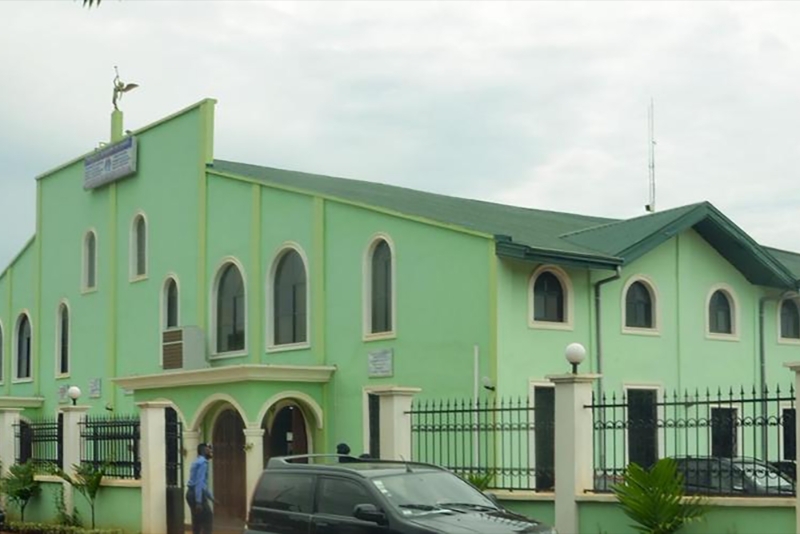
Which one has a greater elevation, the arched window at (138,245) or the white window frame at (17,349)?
the arched window at (138,245)

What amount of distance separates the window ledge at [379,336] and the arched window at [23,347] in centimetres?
1622

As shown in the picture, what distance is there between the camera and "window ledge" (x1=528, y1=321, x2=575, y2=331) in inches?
886

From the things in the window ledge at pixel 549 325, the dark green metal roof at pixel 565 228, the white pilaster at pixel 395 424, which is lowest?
the white pilaster at pixel 395 424

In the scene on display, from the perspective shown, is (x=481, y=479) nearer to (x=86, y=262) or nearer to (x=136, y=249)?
(x=136, y=249)

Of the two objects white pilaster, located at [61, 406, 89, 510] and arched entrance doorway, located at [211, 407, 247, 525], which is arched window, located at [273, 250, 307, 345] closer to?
arched entrance doorway, located at [211, 407, 247, 525]

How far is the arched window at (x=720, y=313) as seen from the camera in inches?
1036

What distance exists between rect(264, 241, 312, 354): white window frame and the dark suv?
10.5 metres

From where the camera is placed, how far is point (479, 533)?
12969 mm

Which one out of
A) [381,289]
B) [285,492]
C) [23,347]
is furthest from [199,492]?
[23,347]

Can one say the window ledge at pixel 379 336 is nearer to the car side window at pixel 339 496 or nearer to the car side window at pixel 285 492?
the car side window at pixel 285 492

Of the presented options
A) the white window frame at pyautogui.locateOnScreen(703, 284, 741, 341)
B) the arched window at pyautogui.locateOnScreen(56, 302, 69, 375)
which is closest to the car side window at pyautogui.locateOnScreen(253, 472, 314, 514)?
the white window frame at pyautogui.locateOnScreen(703, 284, 741, 341)

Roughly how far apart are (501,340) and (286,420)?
604cm

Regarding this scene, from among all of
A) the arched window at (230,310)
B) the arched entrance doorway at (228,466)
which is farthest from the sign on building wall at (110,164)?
the arched entrance doorway at (228,466)

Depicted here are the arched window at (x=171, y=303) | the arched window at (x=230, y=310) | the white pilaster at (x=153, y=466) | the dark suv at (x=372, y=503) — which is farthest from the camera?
the arched window at (x=171, y=303)
